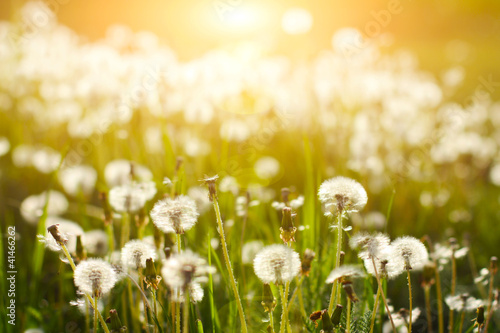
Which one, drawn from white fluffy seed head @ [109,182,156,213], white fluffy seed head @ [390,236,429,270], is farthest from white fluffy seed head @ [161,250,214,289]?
white fluffy seed head @ [109,182,156,213]

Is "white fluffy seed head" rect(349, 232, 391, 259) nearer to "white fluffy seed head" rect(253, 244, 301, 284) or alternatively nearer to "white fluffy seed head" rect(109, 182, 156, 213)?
"white fluffy seed head" rect(253, 244, 301, 284)

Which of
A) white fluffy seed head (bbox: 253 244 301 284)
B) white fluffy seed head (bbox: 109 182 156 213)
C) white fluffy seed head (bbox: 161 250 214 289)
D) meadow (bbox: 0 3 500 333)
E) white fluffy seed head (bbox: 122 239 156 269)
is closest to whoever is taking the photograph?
white fluffy seed head (bbox: 161 250 214 289)

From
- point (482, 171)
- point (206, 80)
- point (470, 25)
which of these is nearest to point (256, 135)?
point (206, 80)

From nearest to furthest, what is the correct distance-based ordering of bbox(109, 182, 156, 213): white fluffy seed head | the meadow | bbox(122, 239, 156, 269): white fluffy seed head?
bbox(122, 239, 156, 269): white fluffy seed head → bbox(109, 182, 156, 213): white fluffy seed head → the meadow

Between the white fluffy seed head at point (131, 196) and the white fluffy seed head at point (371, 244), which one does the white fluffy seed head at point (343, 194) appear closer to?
the white fluffy seed head at point (371, 244)

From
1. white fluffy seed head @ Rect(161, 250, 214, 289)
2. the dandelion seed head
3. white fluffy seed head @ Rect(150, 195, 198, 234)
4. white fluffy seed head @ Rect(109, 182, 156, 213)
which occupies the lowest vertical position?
white fluffy seed head @ Rect(161, 250, 214, 289)

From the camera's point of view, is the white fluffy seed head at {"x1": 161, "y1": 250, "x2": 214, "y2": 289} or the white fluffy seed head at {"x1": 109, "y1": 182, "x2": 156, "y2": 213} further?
the white fluffy seed head at {"x1": 109, "y1": 182, "x2": 156, "y2": 213}

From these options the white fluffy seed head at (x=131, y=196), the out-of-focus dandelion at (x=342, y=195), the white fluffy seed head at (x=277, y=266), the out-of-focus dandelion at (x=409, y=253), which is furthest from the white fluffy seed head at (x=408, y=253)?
the white fluffy seed head at (x=131, y=196)

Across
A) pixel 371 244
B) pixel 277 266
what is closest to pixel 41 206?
pixel 277 266

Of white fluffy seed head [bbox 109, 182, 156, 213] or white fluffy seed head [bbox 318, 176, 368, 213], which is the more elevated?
white fluffy seed head [bbox 109, 182, 156, 213]
